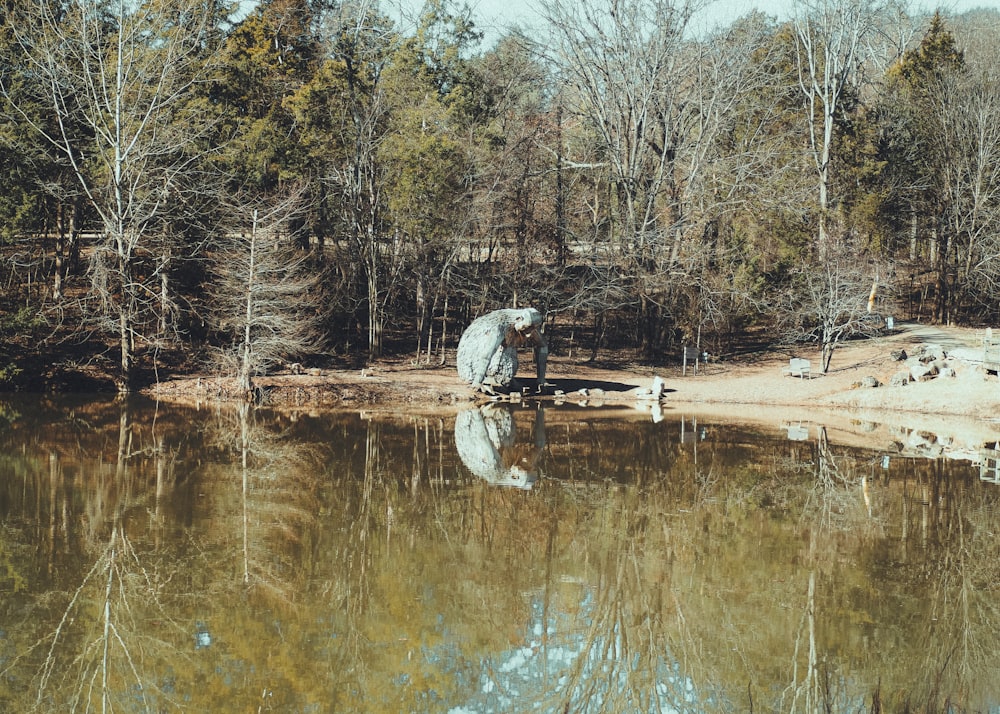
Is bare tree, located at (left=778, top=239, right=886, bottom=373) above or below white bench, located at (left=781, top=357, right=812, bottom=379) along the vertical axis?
above

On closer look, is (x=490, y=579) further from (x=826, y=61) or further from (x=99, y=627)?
(x=826, y=61)

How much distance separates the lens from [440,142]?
1273 inches

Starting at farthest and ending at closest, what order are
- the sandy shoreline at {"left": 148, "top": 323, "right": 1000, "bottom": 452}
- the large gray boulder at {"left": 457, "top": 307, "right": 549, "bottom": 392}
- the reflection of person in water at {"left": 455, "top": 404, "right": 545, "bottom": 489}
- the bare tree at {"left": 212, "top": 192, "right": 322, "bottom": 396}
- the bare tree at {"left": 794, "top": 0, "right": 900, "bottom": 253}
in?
the bare tree at {"left": 794, "top": 0, "right": 900, "bottom": 253} → the bare tree at {"left": 212, "top": 192, "right": 322, "bottom": 396} → the large gray boulder at {"left": 457, "top": 307, "right": 549, "bottom": 392} → the sandy shoreline at {"left": 148, "top": 323, "right": 1000, "bottom": 452} → the reflection of person in water at {"left": 455, "top": 404, "right": 545, "bottom": 489}

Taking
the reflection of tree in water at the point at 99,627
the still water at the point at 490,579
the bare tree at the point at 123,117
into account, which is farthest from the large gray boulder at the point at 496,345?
the reflection of tree in water at the point at 99,627

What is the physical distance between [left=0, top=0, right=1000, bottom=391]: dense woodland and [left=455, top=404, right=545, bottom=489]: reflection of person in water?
6.72 metres

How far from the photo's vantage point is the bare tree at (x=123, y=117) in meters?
28.9

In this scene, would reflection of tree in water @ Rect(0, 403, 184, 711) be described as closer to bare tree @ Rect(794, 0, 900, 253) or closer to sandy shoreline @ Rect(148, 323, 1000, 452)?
sandy shoreline @ Rect(148, 323, 1000, 452)

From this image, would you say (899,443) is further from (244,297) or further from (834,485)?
(244,297)

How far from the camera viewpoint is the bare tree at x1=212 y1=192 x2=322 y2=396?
28.5 metres

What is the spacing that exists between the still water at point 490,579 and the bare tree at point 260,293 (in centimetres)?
763

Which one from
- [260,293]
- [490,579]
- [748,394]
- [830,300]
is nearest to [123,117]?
[260,293]

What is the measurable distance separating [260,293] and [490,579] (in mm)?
17758

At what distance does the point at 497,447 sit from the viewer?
2150cm

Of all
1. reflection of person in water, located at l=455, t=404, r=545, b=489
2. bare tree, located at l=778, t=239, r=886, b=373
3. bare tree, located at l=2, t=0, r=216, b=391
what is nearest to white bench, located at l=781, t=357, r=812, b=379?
bare tree, located at l=778, t=239, r=886, b=373
